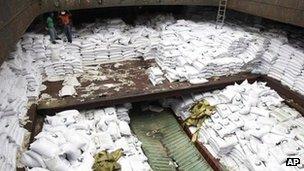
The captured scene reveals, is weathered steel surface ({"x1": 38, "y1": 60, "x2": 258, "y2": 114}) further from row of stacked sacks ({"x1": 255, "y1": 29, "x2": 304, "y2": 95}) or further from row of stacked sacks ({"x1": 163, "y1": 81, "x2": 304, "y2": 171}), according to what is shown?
row of stacked sacks ({"x1": 255, "y1": 29, "x2": 304, "y2": 95})

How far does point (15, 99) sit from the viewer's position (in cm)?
753

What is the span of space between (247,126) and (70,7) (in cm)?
750

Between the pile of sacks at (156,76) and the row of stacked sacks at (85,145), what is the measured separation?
1849mm

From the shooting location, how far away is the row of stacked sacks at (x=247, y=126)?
25.0 ft

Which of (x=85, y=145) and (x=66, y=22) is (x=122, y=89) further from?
(x=66, y=22)

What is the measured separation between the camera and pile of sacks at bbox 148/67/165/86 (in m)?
9.95

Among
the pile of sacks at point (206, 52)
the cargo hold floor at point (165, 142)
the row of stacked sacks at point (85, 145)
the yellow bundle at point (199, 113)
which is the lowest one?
the cargo hold floor at point (165, 142)

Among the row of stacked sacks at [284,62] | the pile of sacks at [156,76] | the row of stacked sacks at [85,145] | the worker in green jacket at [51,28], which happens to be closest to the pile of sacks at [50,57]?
the worker in green jacket at [51,28]

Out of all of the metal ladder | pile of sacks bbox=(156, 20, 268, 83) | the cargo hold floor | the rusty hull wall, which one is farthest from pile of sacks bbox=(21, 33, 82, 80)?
the metal ladder

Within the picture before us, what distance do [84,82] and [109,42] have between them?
219cm

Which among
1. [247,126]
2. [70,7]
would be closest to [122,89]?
[70,7]

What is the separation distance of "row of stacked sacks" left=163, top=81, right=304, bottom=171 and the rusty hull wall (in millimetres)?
2523

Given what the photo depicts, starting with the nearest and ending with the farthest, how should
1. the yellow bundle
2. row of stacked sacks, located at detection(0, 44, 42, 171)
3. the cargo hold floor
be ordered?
row of stacked sacks, located at detection(0, 44, 42, 171) → the cargo hold floor → the yellow bundle

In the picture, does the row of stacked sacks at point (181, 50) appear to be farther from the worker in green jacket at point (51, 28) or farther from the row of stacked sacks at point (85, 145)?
the row of stacked sacks at point (85, 145)
